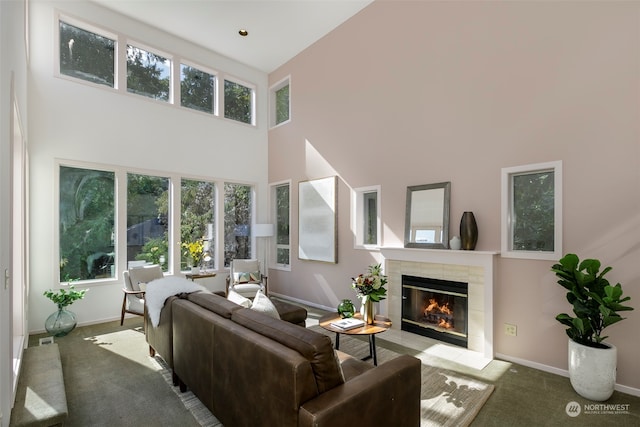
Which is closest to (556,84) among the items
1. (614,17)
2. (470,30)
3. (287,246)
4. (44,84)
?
(614,17)

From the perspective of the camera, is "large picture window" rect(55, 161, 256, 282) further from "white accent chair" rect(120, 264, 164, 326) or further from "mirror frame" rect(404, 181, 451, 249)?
"mirror frame" rect(404, 181, 451, 249)

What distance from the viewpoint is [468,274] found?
3746 mm

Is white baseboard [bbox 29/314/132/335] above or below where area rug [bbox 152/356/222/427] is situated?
below

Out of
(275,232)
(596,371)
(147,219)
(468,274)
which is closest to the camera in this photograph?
(596,371)

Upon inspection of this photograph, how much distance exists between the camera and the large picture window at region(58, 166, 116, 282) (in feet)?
15.2

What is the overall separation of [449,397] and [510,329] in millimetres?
1313

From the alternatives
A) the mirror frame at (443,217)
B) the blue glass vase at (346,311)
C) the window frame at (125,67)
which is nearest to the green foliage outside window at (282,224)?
the window frame at (125,67)

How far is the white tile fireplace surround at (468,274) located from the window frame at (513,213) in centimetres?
20

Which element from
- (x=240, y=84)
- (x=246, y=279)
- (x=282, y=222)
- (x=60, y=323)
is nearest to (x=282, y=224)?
(x=282, y=222)

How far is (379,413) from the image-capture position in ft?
5.65

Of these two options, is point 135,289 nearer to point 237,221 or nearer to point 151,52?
point 237,221

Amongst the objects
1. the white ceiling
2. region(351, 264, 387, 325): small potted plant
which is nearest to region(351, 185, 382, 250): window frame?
region(351, 264, 387, 325): small potted plant

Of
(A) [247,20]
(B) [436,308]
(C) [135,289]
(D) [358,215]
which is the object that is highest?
(A) [247,20]

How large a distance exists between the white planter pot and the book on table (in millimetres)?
1867
